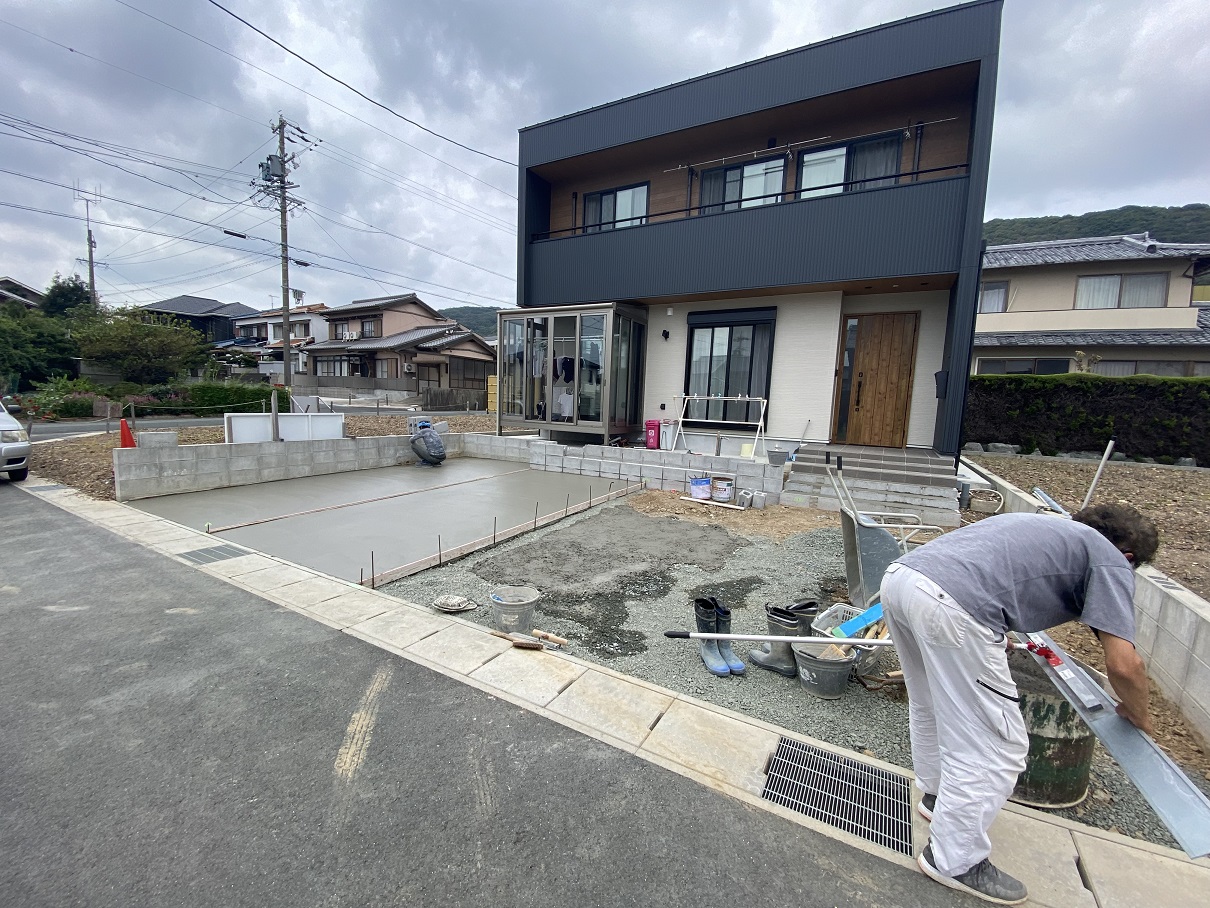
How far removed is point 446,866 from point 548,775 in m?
0.49

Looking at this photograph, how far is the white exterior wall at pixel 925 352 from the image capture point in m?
7.81

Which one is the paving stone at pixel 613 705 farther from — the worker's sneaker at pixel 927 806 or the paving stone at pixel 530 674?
the worker's sneaker at pixel 927 806

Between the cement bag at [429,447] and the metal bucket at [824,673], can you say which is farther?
the cement bag at [429,447]

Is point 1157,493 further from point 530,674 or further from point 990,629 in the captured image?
point 530,674

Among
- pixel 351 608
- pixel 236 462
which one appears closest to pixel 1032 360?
pixel 351 608

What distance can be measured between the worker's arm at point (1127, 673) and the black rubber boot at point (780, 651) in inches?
55.3

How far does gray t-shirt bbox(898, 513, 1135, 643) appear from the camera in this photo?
1.54 metres

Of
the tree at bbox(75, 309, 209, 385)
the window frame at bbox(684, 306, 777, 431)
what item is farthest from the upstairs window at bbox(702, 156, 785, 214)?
the tree at bbox(75, 309, 209, 385)

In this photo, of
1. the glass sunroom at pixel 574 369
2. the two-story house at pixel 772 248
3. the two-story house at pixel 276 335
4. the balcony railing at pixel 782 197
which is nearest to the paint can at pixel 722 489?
the two-story house at pixel 772 248

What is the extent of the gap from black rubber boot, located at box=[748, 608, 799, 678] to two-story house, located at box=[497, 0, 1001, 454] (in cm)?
550

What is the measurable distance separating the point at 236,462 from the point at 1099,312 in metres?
22.5

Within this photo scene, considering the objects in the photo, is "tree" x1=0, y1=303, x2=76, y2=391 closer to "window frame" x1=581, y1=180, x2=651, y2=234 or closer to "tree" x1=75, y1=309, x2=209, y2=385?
"tree" x1=75, y1=309, x2=209, y2=385

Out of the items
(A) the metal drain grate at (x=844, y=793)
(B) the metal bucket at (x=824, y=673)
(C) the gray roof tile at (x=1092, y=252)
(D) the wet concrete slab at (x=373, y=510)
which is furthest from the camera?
(C) the gray roof tile at (x=1092, y=252)

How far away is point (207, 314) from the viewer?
38.2 metres
